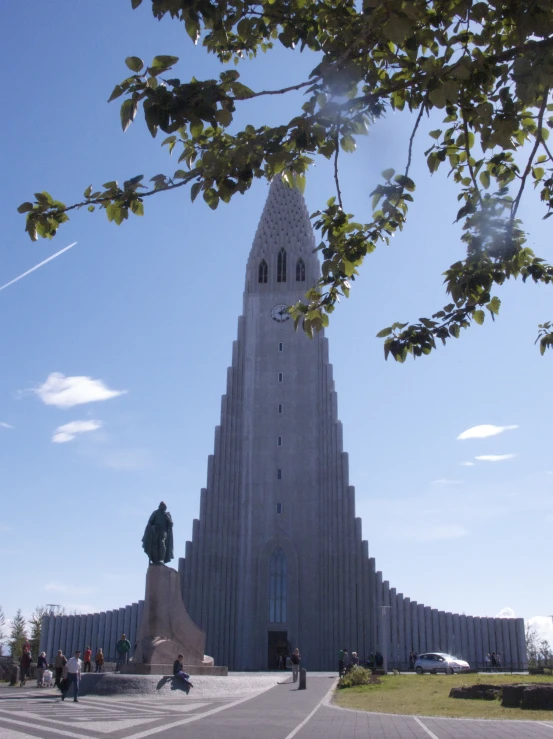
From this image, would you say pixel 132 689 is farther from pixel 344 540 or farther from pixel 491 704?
pixel 344 540

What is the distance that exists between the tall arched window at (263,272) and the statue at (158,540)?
104 ft

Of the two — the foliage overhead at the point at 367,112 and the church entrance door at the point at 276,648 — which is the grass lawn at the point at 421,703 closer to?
the foliage overhead at the point at 367,112

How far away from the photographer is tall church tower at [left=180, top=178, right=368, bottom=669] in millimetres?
44219

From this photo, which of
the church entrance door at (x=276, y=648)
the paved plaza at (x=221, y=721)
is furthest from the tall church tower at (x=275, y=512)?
the paved plaza at (x=221, y=721)

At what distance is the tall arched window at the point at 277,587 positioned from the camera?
44.8m

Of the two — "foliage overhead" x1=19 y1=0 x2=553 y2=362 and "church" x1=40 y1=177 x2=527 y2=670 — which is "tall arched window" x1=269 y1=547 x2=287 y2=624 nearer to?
"church" x1=40 y1=177 x2=527 y2=670

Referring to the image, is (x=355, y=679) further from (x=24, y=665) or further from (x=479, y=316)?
(x=479, y=316)

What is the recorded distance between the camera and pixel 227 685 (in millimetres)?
20656

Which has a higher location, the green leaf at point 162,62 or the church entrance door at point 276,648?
the green leaf at point 162,62

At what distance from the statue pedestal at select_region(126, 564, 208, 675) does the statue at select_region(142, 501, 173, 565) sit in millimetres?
354

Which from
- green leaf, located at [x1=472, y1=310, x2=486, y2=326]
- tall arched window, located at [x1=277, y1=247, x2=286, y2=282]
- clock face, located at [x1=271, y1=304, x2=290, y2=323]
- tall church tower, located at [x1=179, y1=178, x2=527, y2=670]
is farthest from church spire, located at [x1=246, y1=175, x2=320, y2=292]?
green leaf, located at [x1=472, y1=310, x2=486, y2=326]

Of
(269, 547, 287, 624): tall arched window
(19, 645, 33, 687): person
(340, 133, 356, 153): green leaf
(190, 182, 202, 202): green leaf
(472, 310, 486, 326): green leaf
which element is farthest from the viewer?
(269, 547, 287, 624): tall arched window

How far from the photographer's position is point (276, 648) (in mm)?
44094

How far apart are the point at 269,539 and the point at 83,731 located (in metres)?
35.4
